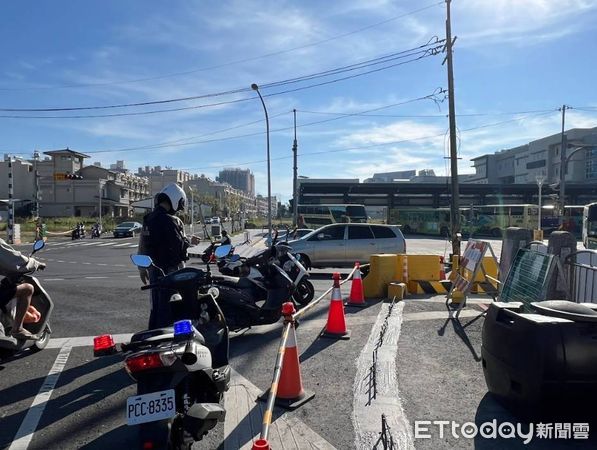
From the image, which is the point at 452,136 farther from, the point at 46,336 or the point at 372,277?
the point at 46,336

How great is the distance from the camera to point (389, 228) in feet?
49.2

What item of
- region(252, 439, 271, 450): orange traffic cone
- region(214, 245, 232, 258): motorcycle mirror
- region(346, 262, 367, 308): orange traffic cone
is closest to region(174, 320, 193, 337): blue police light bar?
region(252, 439, 271, 450): orange traffic cone

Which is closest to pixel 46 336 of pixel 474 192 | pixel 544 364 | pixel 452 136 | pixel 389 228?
pixel 544 364

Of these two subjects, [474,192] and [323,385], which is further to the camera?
[474,192]

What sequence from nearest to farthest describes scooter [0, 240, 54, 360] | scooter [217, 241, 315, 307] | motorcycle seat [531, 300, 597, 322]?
motorcycle seat [531, 300, 597, 322] < scooter [0, 240, 54, 360] < scooter [217, 241, 315, 307]

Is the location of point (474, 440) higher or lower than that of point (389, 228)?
lower

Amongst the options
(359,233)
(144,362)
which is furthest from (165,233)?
(359,233)

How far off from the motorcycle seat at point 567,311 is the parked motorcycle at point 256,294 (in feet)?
11.6

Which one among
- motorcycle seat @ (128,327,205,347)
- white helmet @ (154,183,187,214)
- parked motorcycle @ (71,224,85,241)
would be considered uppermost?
white helmet @ (154,183,187,214)

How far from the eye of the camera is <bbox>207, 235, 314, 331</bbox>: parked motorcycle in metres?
6.14

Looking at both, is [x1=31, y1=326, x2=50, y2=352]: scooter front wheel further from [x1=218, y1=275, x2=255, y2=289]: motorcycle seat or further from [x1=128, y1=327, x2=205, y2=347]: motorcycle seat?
[x1=128, y1=327, x2=205, y2=347]: motorcycle seat

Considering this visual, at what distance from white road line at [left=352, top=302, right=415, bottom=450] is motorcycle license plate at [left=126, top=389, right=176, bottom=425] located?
1490mm

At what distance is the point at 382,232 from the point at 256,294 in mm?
8901

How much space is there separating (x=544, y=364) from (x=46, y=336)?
571cm
